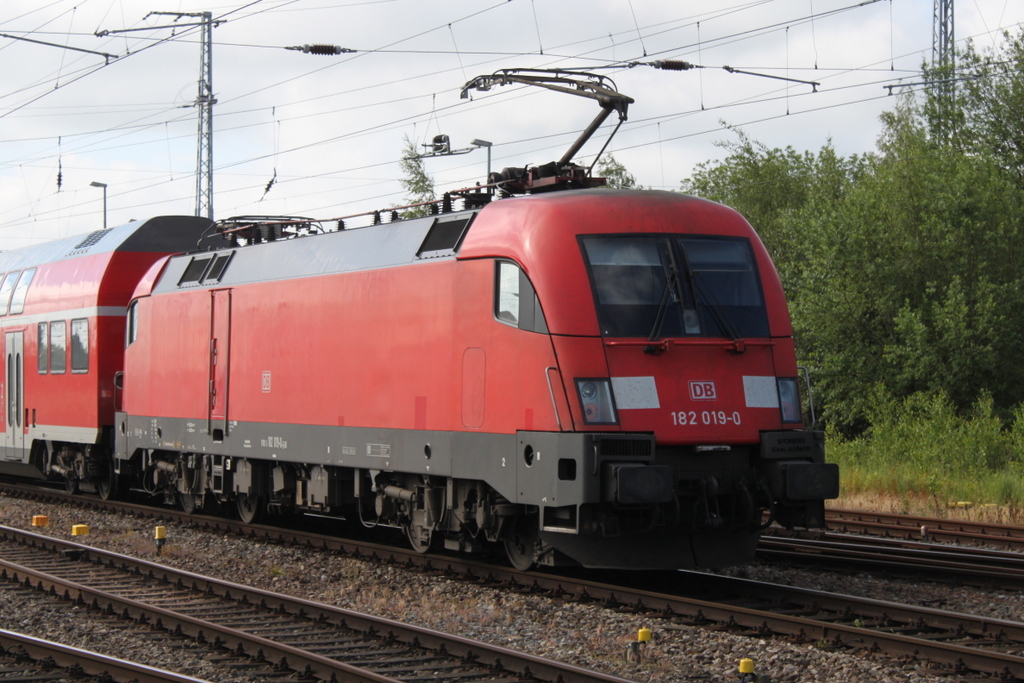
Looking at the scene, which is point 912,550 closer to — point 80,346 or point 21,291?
point 80,346

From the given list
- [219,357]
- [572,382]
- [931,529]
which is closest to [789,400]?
[572,382]

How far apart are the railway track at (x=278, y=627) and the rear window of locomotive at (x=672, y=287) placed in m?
3.05

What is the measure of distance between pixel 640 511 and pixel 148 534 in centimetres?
802

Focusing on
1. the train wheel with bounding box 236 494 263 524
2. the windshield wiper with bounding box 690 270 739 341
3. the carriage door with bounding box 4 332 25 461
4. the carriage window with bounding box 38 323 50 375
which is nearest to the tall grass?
the windshield wiper with bounding box 690 270 739 341

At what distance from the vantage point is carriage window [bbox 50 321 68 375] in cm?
1956

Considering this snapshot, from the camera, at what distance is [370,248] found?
12.6m

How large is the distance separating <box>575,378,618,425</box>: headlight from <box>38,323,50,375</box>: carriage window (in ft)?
44.1

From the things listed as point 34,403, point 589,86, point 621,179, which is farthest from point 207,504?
point 621,179

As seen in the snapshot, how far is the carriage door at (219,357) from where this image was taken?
50.0 feet

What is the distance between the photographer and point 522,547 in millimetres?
11195

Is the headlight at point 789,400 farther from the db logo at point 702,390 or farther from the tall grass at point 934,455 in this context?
the tall grass at point 934,455

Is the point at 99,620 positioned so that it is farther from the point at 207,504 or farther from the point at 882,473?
the point at 882,473

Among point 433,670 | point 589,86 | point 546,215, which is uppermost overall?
point 589,86

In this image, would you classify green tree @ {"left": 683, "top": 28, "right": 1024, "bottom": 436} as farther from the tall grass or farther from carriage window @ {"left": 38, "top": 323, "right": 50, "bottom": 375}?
carriage window @ {"left": 38, "top": 323, "right": 50, "bottom": 375}
